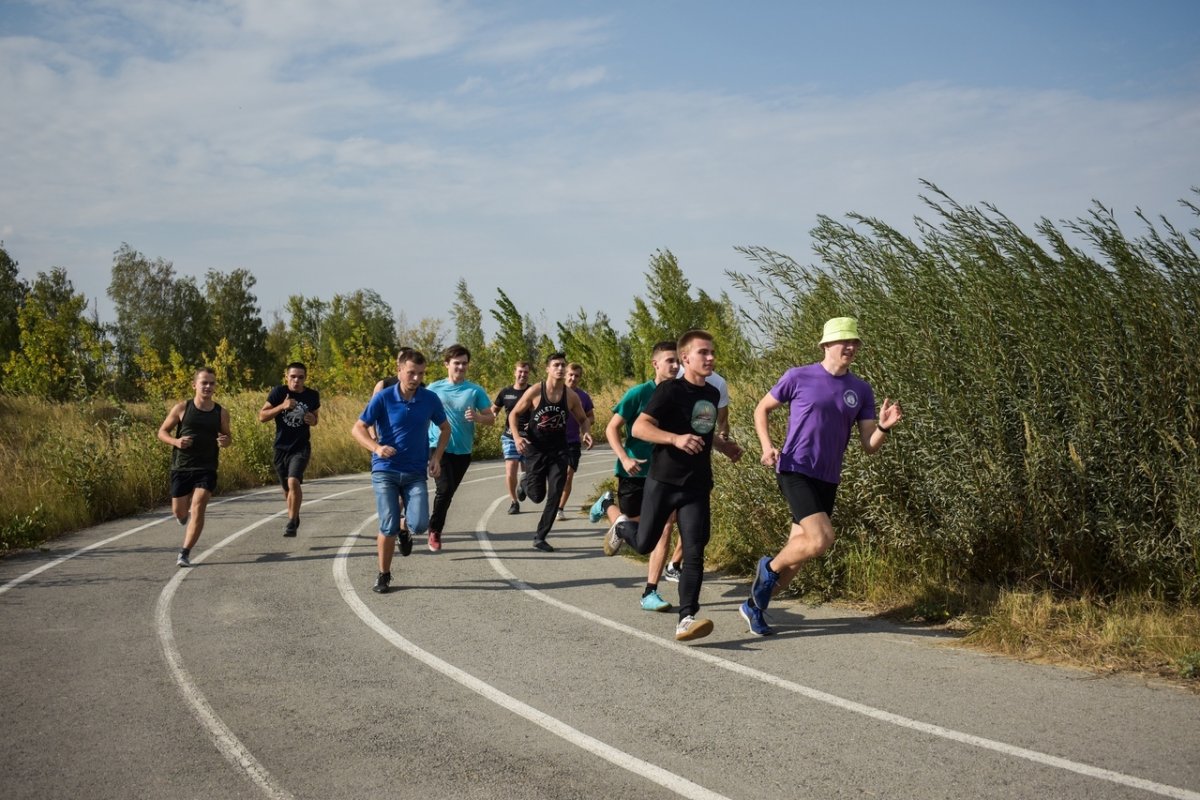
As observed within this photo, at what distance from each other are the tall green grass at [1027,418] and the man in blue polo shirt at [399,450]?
3.67 meters

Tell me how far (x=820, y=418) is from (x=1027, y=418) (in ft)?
5.41

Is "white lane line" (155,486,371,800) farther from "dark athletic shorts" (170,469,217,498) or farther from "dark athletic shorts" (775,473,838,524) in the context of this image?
"dark athletic shorts" (775,473,838,524)

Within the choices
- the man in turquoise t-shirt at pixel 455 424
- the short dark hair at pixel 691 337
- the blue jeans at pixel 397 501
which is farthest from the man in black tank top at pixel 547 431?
the short dark hair at pixel 691 337

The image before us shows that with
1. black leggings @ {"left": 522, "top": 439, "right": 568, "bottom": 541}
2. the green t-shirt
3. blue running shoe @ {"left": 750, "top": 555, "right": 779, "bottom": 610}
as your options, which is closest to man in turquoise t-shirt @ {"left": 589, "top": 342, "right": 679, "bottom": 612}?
the green t-shirt

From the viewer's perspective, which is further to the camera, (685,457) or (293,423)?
(293,423)

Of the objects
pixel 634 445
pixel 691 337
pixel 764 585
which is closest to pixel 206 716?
pixel 764 585

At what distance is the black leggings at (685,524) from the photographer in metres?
7.07

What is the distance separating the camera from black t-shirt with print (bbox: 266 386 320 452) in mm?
12352

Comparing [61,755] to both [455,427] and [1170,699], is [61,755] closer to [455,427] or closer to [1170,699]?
[1170,699]

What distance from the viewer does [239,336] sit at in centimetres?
8119

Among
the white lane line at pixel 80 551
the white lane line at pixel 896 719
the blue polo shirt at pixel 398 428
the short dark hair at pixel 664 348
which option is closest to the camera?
the white lane line at pixel 896 719

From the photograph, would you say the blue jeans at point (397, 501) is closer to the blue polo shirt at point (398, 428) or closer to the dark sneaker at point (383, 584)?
the blue polo shirt at point (398, 428)

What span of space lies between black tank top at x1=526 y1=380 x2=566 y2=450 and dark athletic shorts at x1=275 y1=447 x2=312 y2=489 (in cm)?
300

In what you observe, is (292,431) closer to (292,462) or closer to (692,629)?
(292,462)
